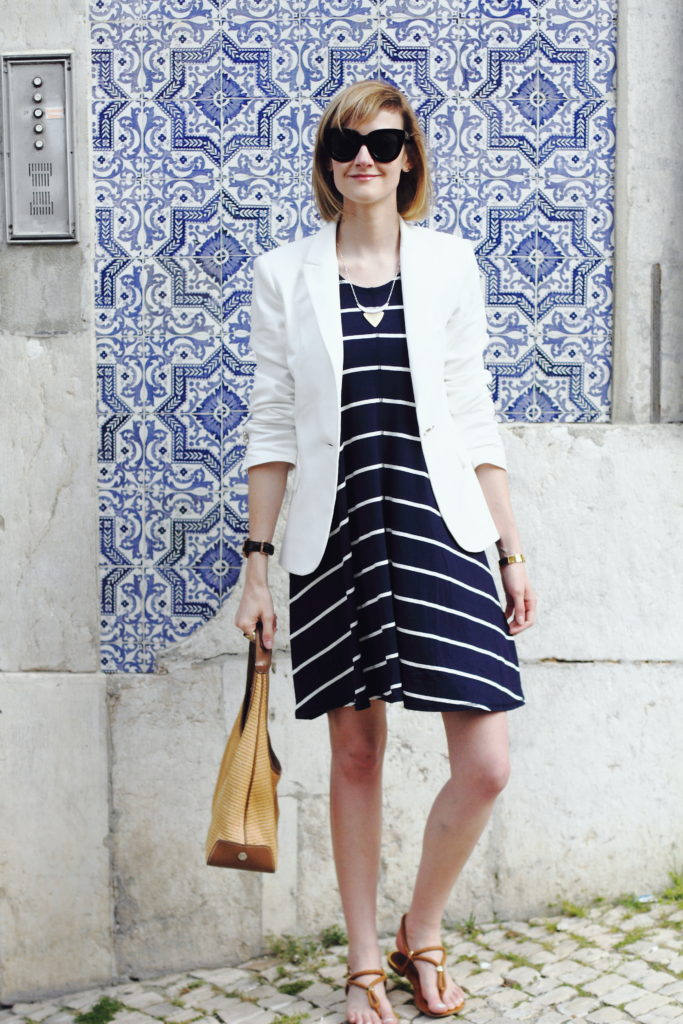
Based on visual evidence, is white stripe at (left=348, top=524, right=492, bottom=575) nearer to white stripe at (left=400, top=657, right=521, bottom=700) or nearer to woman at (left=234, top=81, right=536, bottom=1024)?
woman at (left=234, top=81, right=536, bottom=1024)

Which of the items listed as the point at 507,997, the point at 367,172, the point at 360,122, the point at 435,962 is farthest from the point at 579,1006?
the point at 360,122

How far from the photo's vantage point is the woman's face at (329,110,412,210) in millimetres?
2549

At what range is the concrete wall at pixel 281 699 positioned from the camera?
3262 mm

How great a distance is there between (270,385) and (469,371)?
1.60 feet

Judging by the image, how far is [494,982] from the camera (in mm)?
3000

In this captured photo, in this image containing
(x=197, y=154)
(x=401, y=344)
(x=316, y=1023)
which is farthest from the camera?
(x=197, y=154)

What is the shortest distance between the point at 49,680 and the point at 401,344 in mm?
1532

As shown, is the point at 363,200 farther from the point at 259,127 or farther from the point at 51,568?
the point at 51,568

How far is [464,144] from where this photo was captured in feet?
10.7

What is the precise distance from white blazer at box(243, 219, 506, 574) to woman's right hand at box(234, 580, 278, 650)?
0.09 meters

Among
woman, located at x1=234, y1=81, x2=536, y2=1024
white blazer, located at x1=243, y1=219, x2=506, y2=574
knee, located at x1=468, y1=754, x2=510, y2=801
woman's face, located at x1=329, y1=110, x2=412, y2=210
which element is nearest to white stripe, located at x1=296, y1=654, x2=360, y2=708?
woman, located at x1=234, y1=81, x2=536, y2=1024

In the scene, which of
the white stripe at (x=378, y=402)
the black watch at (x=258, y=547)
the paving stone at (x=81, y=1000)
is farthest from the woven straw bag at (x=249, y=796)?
the paving stone at (x=81, y=1000)

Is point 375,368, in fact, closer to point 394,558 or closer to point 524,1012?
point 394,558

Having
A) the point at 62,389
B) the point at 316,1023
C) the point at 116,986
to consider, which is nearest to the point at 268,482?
the point at 62,389
